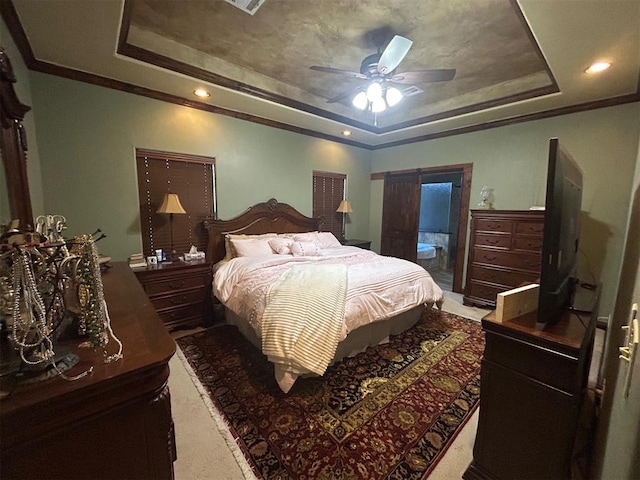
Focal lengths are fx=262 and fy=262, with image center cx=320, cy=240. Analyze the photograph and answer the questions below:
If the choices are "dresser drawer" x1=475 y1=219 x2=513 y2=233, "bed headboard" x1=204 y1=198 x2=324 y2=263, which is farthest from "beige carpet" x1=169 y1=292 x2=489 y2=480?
"dresser drawer" x1=475 y1=219 x2=513 y2=233

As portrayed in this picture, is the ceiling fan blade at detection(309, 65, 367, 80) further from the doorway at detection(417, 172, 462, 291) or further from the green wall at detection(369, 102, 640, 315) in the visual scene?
the doorway at detection(417, 172, 462, 291)

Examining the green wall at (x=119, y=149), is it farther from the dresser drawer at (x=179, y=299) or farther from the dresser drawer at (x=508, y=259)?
the dresser drawer at (x=508, y=259)

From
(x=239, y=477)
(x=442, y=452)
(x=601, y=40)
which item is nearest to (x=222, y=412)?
(x=239, y=477)

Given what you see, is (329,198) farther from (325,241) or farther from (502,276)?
(502,276)

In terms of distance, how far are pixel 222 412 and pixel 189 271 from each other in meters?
1.64

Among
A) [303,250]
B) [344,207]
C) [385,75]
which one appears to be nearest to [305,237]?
[303,250]

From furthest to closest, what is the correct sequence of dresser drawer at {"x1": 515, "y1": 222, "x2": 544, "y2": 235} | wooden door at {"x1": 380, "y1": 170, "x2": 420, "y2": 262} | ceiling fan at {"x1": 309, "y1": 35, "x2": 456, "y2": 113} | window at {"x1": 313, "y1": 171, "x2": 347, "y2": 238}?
wooden door at {"x1": 380, "y1": 170, "x2": 420, "y2": 262} → window at {"x1": 313, "y1": 171, "x2": 347, "y2": 238} → dresser drawer at {"x1": 515, "y1": 222, "x2": 544, "y2": 235} → ceiling fan at {"x1": 309, "y1": 35, "x2": 456, "y2": 113}

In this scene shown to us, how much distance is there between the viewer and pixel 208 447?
1.57 meters

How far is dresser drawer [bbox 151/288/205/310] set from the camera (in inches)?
110

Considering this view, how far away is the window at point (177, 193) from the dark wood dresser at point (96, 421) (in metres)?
2.57

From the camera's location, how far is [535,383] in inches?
45.6

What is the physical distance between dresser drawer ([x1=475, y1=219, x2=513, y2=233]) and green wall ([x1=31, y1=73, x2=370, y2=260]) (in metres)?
3.05

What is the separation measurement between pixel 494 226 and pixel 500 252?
36cm

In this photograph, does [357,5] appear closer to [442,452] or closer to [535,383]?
A: [535,383]
